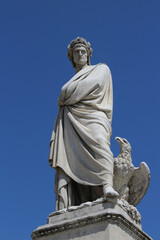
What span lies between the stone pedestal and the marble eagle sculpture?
75 cm

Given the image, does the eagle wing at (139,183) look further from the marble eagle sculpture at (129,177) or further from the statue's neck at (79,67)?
the statue's neck at (79,67)

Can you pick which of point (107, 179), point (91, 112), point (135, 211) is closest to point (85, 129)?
point (91, 112)

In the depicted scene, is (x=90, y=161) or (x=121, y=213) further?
Result: (x=90, y=161)

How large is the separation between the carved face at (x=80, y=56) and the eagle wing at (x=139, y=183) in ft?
9.54

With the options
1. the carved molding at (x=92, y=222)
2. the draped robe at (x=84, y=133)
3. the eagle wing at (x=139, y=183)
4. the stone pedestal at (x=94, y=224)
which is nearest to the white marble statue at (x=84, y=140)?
the draped robe at (x=84, y=133)

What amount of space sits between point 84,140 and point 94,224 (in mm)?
1871

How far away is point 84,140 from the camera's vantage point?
929 centimetres

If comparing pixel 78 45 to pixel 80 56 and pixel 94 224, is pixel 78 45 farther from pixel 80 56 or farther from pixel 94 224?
pixel 94 224

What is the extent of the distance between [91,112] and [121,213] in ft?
8.22

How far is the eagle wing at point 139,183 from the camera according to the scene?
31.7ft

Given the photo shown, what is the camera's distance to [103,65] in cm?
1070

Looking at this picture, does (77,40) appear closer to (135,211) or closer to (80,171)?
(80,171)

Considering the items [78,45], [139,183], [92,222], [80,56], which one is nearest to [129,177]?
[139,183]

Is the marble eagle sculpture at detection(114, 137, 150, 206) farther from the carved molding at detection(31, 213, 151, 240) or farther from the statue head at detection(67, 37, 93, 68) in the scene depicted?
the statue head at detection(67, 37, 93, 68)
